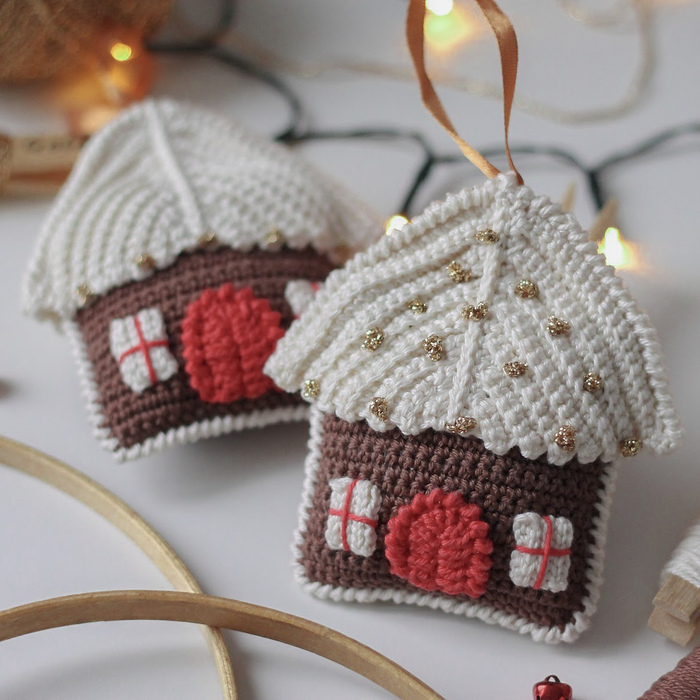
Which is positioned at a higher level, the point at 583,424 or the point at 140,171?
the point at 140,171

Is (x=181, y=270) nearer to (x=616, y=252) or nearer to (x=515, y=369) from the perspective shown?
(x=515, y=369)

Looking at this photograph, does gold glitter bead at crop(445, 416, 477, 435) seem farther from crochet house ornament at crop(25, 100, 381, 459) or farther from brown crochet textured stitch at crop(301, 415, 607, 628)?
crochet house ornament at crop(25, 100, 381, 459)

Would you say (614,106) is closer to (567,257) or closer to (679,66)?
(679,66)

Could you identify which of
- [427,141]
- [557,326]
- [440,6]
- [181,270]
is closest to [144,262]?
[181,270]

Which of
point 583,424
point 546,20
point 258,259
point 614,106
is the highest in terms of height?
point 546,20

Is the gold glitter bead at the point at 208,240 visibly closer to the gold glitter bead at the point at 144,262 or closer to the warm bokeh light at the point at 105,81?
the gold glitter bead at the point at 144,262

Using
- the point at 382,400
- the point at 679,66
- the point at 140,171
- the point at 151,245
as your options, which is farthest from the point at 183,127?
the point at 679,66

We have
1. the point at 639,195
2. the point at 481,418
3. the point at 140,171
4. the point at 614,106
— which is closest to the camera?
the point at 481,418
